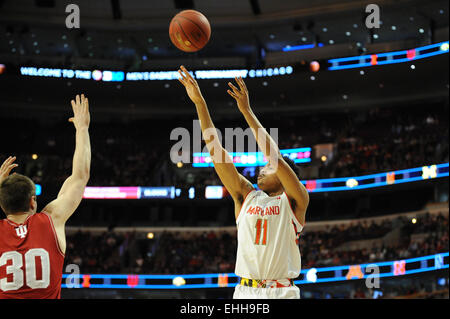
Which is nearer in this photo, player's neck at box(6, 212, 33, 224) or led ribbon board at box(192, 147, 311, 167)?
player's neck at box(6, 212, 33, 224)

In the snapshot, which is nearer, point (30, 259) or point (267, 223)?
point (30, 259)

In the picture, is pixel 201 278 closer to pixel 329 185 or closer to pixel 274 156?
pixel 329 185

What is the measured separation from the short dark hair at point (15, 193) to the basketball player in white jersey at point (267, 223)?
1333 millimetres

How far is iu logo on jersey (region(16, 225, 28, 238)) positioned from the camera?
318 centimetres

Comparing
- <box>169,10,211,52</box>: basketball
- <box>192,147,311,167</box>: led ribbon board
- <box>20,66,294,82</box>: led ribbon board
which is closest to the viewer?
<box>169,10,211,52</box>: basketball

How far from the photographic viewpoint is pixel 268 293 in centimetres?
380

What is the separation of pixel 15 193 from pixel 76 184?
1.24 ft

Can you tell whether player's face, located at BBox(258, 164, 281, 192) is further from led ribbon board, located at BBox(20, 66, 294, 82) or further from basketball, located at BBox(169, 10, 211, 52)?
led ribbon board, located at BBox(20, 66, 294, 82)

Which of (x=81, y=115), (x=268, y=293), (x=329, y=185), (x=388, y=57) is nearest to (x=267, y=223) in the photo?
(x=268, y=293)

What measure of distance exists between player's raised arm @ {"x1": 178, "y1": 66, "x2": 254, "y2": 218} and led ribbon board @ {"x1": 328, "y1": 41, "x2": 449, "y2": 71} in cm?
1875

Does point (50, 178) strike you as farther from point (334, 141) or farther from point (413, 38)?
point (413, 38)

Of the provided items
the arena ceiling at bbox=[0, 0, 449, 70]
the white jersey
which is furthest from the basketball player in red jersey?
the arena ceiling at bbox=[0, 0, 449, 70]

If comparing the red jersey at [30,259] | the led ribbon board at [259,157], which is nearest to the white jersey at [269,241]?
the red jersey at [30,259]

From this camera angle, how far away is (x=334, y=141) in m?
24.5
